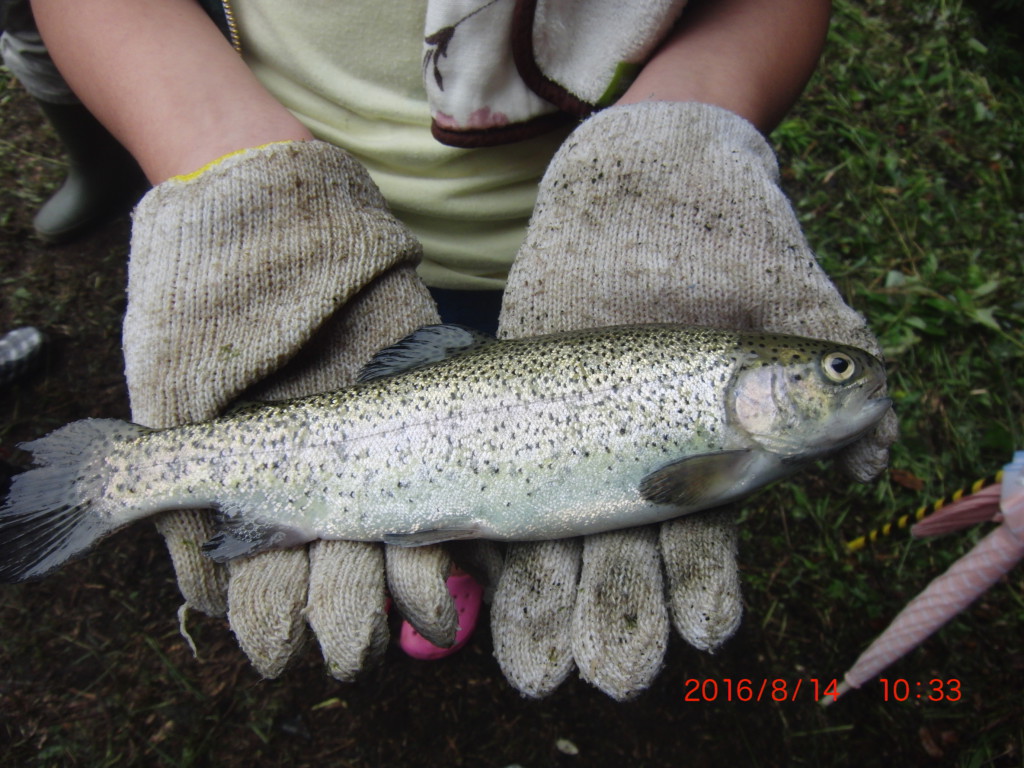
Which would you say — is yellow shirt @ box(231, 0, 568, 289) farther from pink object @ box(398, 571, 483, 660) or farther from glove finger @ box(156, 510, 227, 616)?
pink object @ box(398, 571, 483, 660)

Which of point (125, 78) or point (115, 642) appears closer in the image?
point (125, 78)

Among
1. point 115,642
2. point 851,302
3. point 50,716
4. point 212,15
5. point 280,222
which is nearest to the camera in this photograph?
point 280,222

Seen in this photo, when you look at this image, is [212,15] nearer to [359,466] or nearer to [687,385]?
[359,466]

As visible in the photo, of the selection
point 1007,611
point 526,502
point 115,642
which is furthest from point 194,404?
point 1007,611

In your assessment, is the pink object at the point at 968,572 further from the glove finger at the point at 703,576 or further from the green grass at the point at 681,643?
the glove finger at the point at 703,576

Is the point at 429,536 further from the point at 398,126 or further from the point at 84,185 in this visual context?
the point at 84,185

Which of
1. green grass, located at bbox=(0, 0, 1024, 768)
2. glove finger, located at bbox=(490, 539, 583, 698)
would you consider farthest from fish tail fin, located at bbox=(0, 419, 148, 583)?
green grass, located at bbox=(0, 0, 1024, 768)
